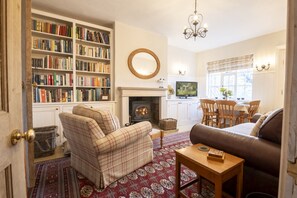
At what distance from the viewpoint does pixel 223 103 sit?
3.78 metres

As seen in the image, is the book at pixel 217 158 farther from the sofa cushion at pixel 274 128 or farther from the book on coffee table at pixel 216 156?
the sofa cushion at pixel 274 128

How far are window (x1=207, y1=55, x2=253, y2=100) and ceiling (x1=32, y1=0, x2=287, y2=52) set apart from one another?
2.78ft

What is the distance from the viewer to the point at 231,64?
4734mm

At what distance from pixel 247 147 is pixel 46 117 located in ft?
9.90

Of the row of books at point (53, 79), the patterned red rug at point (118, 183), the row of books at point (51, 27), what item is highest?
the row of books at point (51, 27)

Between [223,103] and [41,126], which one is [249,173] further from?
[41,126]

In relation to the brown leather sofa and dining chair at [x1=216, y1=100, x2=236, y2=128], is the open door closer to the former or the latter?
the brown leather sofa

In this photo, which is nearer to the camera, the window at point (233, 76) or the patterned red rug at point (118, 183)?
the patterned red rug at point (118, 183)

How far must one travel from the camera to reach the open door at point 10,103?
1.84 ft

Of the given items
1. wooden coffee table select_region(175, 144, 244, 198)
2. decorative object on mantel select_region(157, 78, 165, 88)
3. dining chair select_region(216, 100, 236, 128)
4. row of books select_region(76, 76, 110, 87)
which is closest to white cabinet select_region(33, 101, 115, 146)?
row of books select_region(76, 76, 110, 87)

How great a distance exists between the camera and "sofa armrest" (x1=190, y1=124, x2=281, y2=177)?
1.08 metres

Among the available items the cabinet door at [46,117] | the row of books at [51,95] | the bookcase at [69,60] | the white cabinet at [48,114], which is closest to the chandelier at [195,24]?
the bookcase at [69,60]

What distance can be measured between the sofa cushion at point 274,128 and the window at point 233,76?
3790 millimetres

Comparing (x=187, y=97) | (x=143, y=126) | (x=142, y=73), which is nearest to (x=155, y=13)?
(x=142, y=73)
